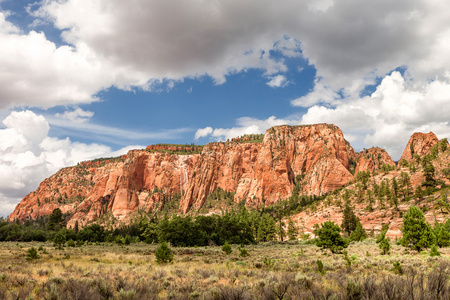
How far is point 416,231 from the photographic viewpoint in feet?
92.6

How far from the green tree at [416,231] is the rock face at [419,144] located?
16686cm

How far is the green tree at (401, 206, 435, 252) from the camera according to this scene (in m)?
27.8

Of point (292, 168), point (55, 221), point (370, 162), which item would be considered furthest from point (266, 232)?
point (370, 162)

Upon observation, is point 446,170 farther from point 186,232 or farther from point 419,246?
point 186,232

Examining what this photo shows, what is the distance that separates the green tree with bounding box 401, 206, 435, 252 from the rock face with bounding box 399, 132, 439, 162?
547 feet

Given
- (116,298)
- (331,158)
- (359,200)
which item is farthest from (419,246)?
(331,158)

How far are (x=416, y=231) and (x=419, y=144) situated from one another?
181189 millimetres

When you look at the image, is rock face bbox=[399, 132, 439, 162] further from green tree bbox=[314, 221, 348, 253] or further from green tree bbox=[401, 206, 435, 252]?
green tree bbox=[314, 221, 348, 253]

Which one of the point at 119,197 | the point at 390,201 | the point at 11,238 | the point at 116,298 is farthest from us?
the point at 119,197

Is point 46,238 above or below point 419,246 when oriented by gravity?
below

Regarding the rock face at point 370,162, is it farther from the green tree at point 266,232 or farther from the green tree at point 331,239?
the green tree at point 331,239

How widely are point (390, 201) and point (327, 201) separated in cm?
2619

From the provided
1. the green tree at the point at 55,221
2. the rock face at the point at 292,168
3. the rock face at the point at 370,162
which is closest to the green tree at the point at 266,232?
the green tree at the point at 55,221

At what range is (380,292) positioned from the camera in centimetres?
666
